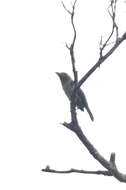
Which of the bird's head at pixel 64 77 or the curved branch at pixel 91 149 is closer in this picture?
the curved branch at pixel 91 149

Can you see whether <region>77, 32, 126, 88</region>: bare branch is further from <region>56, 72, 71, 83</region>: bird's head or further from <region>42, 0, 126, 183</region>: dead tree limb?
<region>56, 72, 71, 83</region>: bird's head

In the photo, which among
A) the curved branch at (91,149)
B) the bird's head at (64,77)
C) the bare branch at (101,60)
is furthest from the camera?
the bird's head at (64,77)

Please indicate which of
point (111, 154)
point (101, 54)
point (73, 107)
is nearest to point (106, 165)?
point (111, 154)

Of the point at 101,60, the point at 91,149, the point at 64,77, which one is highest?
Answer: the point at 101,60

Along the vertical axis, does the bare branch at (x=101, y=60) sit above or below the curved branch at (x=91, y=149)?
above

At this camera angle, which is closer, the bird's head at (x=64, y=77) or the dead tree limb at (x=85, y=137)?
the dead tree limb at (x=85, y=137)

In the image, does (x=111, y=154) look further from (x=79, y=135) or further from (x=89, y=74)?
(x=89, y=74)

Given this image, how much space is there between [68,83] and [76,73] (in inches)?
168

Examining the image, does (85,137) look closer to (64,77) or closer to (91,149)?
(91,149)

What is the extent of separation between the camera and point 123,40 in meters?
7.95

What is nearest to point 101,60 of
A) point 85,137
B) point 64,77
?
point 85,137

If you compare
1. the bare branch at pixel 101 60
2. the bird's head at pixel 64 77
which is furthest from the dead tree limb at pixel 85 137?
the bird's head at pixel 64 77

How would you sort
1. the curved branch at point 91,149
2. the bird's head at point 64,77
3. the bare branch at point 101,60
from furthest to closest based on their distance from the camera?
the bird's head at point 64,77 → the curved branch at point 91,149 → the bare branch at point 101,60

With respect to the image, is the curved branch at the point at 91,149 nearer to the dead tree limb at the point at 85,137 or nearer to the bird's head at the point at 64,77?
the dead tree limb at the point at 85,137
